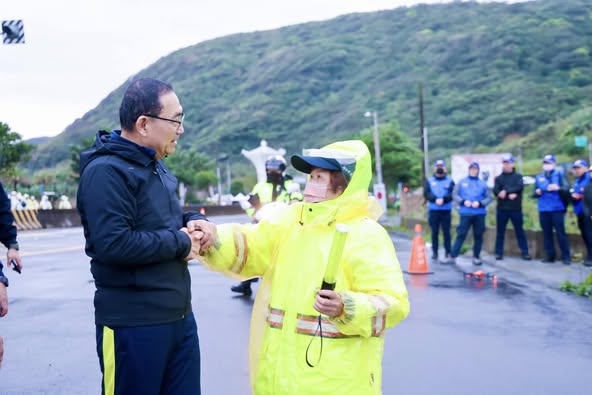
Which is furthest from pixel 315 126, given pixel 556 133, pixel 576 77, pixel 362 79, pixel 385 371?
pixel 385 371

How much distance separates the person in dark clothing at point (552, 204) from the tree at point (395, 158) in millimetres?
34594

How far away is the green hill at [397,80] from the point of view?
340 feet

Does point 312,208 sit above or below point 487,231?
above

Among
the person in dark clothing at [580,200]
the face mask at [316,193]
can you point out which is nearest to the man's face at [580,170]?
the person in dark clothing at [580,200]

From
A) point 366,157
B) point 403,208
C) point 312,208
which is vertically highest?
point 366,157

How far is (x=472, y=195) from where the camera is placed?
505 inches

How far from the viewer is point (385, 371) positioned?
580 centimetres

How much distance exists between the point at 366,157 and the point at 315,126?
12896 centimetres

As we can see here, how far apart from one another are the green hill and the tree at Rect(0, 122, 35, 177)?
59.4 metres

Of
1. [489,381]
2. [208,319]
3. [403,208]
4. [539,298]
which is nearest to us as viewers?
[489,381]

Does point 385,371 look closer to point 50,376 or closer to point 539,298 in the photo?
point 50,376

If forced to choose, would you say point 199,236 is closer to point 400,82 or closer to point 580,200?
point 580,200

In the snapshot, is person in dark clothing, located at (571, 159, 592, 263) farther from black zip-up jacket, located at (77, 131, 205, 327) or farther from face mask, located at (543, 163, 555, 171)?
black zip-up jacket, located at (77, 131, 205, 327)

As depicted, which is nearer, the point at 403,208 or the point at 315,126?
the point at 403,208
